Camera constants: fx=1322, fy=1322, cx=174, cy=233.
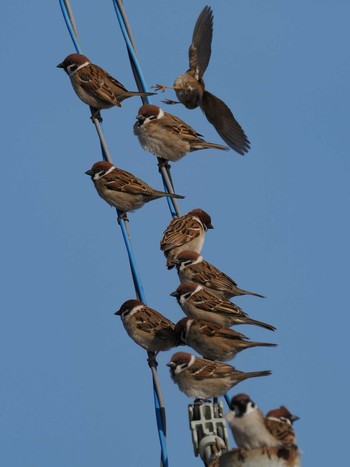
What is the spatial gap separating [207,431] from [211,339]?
67.2 inches

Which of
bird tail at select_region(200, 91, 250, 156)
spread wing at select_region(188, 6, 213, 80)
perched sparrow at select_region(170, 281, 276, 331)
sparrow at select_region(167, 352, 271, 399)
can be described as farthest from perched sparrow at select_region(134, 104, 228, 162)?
sparrow at select_region(167, 352, 271, 399)

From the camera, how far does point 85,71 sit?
8.96 meters

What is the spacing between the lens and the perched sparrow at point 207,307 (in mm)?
7770

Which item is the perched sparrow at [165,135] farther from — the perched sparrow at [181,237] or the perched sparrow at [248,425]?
the perched sparrow at [248,425]

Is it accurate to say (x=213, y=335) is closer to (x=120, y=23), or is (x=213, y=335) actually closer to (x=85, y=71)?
(x=120, y=23)

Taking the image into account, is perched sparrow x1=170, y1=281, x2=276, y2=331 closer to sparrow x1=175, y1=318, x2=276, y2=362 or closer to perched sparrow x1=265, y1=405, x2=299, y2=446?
sparrow x1=175, y1=318, x2=276, y2=362

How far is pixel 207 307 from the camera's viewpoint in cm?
784

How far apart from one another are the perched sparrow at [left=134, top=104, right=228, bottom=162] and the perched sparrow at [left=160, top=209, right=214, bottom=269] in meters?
0.46

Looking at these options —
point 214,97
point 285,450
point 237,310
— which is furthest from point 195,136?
point 285,450

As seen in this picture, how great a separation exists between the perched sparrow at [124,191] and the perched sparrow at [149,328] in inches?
30.1

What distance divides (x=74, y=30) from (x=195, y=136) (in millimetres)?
1851

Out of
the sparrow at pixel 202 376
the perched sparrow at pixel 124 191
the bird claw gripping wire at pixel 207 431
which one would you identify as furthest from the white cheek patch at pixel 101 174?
the bird claw gripping wire at pixel 207 431

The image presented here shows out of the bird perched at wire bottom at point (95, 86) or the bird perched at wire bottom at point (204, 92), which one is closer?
the bird perched at wire bottom at point (95, 86)

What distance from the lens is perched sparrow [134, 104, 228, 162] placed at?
876cm
